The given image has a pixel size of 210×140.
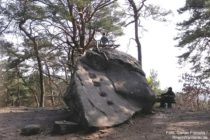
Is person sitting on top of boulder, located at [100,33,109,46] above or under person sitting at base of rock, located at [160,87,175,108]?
above

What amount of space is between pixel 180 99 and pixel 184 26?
14.7 ft

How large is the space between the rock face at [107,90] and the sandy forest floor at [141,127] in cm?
33

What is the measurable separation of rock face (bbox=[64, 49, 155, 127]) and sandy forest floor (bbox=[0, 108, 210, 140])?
0.33 m

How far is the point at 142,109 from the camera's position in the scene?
11273 mm

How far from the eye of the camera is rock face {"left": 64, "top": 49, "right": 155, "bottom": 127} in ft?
32.5

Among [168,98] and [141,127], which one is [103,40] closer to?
[168,98]

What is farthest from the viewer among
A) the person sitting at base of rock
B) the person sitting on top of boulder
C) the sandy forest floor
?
the person sitting on top of boulder

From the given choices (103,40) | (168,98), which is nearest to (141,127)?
(168,98)

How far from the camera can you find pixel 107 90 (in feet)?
36.2

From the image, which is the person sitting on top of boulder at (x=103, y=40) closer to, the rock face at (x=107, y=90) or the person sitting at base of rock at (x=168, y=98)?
the rock face at (x=107, y=90)

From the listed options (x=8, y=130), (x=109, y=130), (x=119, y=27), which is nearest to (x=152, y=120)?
(x=109, y=130)

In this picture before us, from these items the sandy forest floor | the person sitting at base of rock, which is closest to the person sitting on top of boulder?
the person sitting at base of rock

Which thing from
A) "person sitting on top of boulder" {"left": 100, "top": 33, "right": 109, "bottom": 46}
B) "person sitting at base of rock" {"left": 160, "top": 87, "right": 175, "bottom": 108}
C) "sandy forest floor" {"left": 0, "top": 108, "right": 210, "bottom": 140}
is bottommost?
"sandy forest floor" {"left": 0, "top": 108, "right": 210, "bottom": 140}

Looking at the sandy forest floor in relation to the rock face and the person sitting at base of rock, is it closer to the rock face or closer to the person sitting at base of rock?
the rock face
